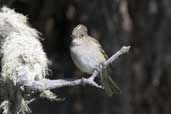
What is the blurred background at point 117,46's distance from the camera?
14.9ft

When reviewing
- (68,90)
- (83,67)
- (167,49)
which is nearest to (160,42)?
(167,49)

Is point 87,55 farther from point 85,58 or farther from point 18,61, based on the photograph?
point 18,61

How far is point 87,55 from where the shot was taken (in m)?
3.79

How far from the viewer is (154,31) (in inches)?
188

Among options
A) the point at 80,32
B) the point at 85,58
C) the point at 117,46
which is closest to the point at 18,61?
the point at 80,32

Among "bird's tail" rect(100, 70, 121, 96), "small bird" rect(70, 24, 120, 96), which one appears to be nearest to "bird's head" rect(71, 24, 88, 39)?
"small bird" rect(70, 24, 120, 96)

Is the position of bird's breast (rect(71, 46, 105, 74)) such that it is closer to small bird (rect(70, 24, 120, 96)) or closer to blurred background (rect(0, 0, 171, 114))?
small bird (rect(70, 24, 120, 96))

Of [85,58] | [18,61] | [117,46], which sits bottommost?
[18,61]

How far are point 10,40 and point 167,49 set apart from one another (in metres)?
1.97

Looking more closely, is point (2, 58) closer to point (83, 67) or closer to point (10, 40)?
point (10, 40)

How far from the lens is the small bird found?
11.7ft

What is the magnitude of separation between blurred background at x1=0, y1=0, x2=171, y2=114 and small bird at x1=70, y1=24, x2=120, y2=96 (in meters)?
0.56

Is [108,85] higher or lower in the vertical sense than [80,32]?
lower

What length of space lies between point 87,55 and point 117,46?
75 centimetres
